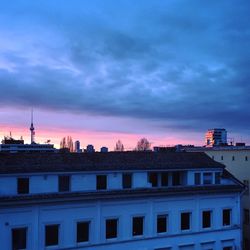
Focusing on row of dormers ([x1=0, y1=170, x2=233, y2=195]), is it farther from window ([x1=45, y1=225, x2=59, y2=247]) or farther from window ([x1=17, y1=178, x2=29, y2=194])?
window ([x1=45, y1=225, x2=59, y2=247])

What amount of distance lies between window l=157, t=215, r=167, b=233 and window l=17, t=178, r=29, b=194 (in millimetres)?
13271

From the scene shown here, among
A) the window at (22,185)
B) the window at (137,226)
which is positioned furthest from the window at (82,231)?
Answer: the window at (22,185)

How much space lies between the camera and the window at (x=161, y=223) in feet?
128

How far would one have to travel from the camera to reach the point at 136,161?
39281mm

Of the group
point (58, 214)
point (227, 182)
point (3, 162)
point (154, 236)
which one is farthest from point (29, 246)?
point (227, 182)

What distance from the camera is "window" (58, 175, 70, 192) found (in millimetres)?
34703

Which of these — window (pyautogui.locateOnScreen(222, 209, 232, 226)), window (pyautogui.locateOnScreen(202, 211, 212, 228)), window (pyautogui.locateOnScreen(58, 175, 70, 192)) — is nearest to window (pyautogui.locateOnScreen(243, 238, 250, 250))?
window (pyautogui.locateOnScreen(222, 209, 232, 226))

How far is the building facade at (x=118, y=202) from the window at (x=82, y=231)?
0.28ft

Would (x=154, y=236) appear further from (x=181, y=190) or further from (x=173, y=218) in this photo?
(x=181, y=190)

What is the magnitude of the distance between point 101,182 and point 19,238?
853 cm

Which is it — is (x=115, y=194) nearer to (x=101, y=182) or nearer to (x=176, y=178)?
(x=101, y=182)

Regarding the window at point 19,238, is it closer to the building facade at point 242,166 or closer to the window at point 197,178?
the window at point 197,178

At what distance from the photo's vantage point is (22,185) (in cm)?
3319

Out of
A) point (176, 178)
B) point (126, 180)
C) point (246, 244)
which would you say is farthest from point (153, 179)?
point (246, 244)
